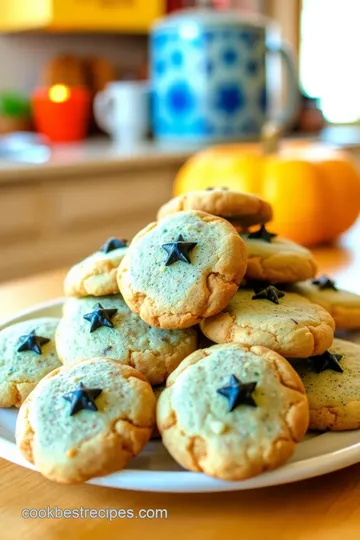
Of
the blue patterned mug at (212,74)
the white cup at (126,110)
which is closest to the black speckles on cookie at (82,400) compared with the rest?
the blue patterned mug at (212,74)

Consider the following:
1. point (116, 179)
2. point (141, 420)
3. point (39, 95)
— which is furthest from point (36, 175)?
point (141, 420)

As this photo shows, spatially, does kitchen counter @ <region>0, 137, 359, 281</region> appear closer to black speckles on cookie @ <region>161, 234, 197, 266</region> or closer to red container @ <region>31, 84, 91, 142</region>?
red container @ <region>31, 84, 91, 142</region>

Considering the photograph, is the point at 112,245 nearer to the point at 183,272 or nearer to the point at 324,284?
the point at 183,272

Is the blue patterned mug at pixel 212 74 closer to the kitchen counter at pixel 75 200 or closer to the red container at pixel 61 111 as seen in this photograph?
the kitchen counter at pixel 75 200

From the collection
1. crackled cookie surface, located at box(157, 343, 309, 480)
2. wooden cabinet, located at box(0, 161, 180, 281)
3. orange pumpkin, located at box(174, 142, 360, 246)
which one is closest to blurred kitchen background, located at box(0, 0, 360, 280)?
wooden cabinet, located at box(0, 161, 180, 281)

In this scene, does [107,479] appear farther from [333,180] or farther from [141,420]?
[333,180]

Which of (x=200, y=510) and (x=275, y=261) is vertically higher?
(x=275, y=261)

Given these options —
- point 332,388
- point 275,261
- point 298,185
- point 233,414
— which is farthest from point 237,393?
point 298,185
